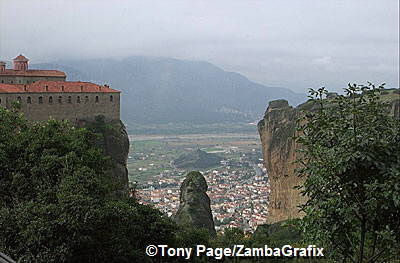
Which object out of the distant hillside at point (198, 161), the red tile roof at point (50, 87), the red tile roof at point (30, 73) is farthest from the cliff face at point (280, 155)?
the distant hillside at point (198, 161)

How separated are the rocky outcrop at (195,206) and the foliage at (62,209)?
23.8 ft

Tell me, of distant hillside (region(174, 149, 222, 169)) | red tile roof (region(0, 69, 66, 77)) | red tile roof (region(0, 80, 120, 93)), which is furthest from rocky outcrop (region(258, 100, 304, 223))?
distant hillside (region(174, 149, 222, 169))

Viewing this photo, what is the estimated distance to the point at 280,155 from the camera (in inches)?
1329

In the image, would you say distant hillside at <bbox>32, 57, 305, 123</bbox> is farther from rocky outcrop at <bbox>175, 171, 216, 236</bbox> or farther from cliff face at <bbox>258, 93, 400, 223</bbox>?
rocky outcrop at <bbox>175, 171, 216, 236</bbox>

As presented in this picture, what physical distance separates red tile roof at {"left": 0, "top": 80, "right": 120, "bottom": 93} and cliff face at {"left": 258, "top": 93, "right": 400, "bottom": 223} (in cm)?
1481

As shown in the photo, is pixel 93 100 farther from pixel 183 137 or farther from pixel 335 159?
pixel 183 137

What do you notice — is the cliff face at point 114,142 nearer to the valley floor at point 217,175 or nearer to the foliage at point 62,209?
the valley floor at point 217,175

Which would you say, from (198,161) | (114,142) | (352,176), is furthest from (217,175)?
(352,176)

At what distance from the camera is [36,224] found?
9.14 meters

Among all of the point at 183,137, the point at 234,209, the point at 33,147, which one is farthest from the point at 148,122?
the point at 33,147

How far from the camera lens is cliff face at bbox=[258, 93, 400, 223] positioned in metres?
32.3

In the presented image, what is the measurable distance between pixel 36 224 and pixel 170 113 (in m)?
138

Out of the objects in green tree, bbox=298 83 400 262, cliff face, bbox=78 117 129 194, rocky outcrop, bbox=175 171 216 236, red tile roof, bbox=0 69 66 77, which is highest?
red tile roof, bbox=0 69 66 77

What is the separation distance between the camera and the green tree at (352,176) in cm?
500
